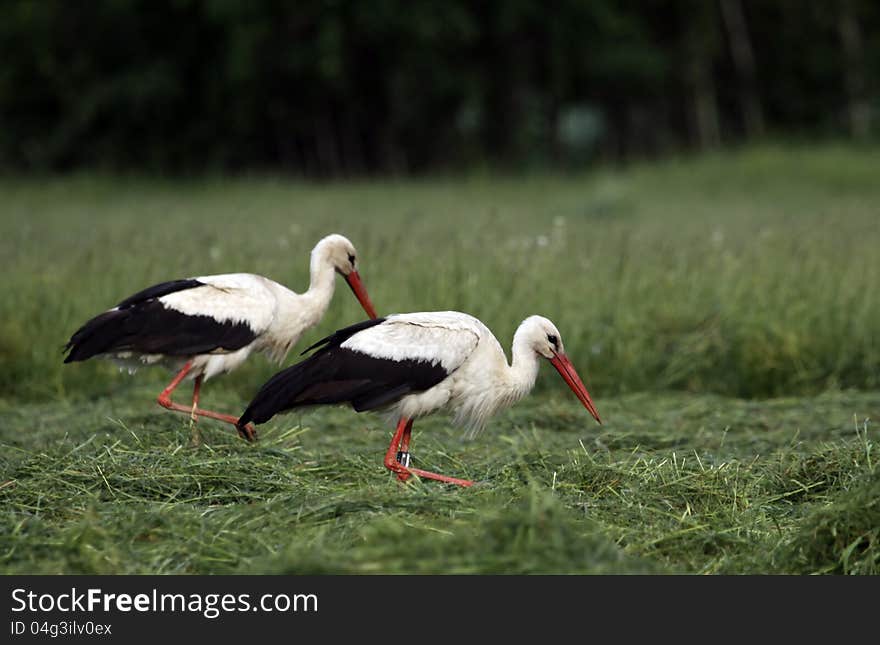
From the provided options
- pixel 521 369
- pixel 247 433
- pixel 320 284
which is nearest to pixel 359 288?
pixel 320 284

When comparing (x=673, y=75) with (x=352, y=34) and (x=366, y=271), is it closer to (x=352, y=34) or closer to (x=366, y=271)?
(x=352, y=34)

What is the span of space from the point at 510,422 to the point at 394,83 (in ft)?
63.1

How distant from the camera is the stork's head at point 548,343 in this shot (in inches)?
229

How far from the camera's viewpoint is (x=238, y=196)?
19641mm

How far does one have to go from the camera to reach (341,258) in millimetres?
6988

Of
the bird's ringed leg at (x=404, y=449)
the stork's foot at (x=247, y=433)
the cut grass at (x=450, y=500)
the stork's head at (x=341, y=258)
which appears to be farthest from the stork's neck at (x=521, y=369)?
the stork's head at (x=341, y=258)

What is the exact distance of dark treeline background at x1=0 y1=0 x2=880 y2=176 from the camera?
24984 millimetres

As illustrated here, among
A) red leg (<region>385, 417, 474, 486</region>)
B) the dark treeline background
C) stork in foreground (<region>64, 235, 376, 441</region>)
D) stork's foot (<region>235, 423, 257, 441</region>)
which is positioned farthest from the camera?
the dark treeline background

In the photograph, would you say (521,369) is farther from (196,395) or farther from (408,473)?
(196,395)

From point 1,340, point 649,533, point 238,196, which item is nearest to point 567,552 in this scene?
point 649,533

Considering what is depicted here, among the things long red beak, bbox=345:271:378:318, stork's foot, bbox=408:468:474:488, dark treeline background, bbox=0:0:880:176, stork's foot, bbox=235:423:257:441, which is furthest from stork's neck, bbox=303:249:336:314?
dark treeline background, bbox=0:0:880:176

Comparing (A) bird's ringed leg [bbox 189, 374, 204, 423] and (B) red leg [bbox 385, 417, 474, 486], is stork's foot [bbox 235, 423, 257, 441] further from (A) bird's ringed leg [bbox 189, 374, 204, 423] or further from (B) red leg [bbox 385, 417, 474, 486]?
(B) red leg [bbox 385, 417, 474, 486]

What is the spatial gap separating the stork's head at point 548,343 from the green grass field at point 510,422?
1.00 ft

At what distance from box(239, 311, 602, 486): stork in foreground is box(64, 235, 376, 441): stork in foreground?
92 centimetres
